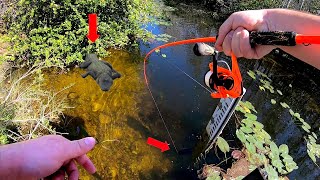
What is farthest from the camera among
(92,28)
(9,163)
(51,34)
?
(92,28)

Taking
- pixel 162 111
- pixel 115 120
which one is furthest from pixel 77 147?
pixel 162 111

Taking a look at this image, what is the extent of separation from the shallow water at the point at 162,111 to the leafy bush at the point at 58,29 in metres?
0.39

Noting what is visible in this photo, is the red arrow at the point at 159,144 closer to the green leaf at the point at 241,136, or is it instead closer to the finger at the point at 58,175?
the green leaf at the point at 241,136

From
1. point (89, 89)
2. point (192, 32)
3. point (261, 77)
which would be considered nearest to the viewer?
point (89, 89)

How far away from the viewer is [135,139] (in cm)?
448

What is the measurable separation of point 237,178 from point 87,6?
170 inches

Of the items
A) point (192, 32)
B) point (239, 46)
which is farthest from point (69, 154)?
point (192, 32)

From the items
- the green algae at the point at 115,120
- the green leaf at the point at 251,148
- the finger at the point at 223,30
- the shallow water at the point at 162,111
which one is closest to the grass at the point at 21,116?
the shallow water at the point at 162,111

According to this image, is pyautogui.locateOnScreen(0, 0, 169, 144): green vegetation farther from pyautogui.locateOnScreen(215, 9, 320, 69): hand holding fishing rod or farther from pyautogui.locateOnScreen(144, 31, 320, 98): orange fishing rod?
pyautogui.locateOnScreen(215, 9, 320, 69): hand holding fishing rod

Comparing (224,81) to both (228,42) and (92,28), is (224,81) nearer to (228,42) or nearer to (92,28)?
(228,42)

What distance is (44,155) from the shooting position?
1.23 m

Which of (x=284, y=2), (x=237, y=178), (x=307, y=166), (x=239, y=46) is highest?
(x=239, y=46)

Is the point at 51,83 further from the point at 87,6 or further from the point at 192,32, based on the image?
the point at 192,32

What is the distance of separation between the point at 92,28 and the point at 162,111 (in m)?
2.32
